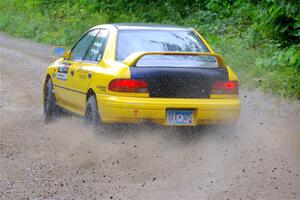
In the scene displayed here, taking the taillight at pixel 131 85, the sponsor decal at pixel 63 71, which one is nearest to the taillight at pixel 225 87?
the taillight at pixel 131 85

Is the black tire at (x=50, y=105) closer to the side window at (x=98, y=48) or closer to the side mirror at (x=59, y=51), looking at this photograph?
the side mirror at (x=59, y=51)

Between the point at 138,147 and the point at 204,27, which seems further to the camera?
the point at 204,27

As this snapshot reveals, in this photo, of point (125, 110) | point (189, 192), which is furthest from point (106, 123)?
point (189, 192)

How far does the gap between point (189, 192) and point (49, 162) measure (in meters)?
2.08

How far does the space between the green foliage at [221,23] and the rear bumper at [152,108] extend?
13.5ft

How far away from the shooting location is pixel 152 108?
26.7 ft

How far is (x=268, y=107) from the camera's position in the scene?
12.0 m

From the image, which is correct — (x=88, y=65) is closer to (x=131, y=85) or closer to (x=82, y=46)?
(x=82, y=46)

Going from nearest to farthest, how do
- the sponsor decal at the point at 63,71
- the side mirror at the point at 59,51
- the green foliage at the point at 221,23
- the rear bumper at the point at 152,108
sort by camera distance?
1. the rear bumper at the point at 152,108
2. the sponsor decal at the point at 63,71
3. the side mirror at the point at 59,51
4. the green foliage at the point at 221,23

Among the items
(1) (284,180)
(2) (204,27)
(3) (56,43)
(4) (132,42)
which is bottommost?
(3) (56,43)

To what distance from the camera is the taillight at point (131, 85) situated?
8.20 m

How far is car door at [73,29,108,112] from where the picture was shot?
29.5 ft

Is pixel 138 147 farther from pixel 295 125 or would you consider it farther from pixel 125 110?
pixel 295 125

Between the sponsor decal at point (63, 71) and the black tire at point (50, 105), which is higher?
the sponsor decal at point (63, 71)
